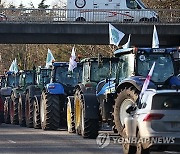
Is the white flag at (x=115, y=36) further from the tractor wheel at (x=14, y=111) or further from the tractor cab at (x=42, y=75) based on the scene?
the tractor wheel at (x=14, y=111)

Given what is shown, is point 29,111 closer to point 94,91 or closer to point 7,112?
point 7,112

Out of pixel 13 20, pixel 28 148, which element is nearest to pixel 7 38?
pixel 13 20

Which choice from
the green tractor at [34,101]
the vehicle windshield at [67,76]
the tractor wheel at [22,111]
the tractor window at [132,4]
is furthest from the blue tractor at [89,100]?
the tractor window at [132,4]

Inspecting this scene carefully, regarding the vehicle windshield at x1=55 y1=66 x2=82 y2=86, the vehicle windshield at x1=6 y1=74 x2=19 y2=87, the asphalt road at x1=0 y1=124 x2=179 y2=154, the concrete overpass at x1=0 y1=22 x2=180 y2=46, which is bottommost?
the asphalt road at x1=0 y1=124 x2=179 y2=154

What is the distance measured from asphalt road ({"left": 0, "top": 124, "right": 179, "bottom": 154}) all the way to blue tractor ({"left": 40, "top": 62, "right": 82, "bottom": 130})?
1138 millimetres

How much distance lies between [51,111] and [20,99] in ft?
18.4

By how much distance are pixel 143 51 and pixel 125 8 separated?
3020cm

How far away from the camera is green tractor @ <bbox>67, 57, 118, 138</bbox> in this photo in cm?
2084

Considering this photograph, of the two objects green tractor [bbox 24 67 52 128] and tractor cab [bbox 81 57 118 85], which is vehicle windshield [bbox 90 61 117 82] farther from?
green tractor [bbox 24 67 52 128]

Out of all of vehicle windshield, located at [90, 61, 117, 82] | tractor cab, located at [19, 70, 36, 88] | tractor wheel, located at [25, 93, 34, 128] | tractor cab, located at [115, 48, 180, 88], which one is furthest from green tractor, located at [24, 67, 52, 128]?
tractor cab, located at [115, 48, 180, 88]

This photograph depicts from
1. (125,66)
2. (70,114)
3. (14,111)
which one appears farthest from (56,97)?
(14,111)

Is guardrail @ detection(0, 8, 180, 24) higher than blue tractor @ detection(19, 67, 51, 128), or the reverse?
guardrail @ detection(0, 8, 180, 24)

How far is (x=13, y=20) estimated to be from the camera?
45531mm

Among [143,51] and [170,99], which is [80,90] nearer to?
[143,51]
